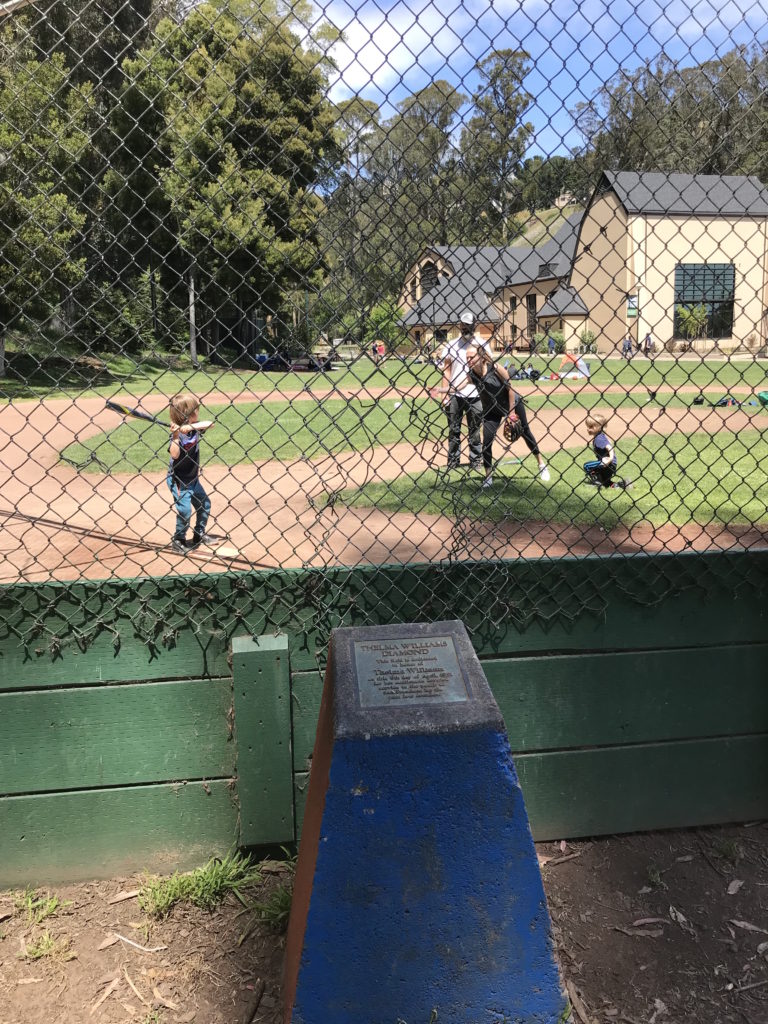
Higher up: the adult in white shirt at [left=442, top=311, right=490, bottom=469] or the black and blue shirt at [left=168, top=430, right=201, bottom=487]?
the adult in white shirt at [left=442, top=311, right=490, bottom=469]

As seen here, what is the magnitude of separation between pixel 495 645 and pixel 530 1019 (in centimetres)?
116

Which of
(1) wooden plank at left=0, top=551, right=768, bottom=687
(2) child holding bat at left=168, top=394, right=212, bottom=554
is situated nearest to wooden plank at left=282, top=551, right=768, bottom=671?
(1) wooden plank at left=0, top=551, right=768, bottom=687

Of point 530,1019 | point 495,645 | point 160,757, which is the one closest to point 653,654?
point 495,645

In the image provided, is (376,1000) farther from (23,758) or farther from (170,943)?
(23,758)

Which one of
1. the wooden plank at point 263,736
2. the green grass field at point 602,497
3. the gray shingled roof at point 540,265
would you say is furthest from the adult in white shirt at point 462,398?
the green grass field at point 602,497

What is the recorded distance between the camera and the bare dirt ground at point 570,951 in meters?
2.38

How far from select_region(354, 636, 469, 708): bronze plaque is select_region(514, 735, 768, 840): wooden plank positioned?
34.4 inches

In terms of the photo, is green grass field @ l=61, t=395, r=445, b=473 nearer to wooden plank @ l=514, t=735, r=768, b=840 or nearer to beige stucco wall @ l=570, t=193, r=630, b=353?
beige stucco wall @ l=570, t=193, r=630, b=353

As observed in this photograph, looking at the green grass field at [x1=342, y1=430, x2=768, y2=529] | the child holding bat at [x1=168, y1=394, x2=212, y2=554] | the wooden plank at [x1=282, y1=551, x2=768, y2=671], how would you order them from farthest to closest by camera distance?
the green grass field at [x1=342, y1=430, x2=768, y2=529] < the child holding bat at [x1=168, y1=394, x2=212, y2=554] < the wooden plank at [x1=282, y1=551, x2=768, y2=671]

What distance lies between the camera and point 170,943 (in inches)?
103

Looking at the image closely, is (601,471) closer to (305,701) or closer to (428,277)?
(428,277)

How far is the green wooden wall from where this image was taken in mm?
2723

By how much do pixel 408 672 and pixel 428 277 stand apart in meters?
1.41

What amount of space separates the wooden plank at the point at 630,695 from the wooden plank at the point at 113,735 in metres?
0.97
